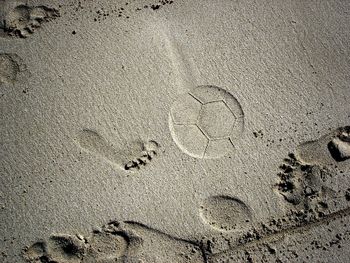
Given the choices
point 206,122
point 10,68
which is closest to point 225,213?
point 206,122

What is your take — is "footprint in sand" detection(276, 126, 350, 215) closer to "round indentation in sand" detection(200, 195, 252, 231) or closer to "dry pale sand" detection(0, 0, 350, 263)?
"dry pale sand" detection(0, 0, 350, 263)

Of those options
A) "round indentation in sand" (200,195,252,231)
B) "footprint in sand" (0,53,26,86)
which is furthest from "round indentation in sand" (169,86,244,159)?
"footprint in sand" (0,53,26,86)

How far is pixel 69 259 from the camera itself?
2.51 m

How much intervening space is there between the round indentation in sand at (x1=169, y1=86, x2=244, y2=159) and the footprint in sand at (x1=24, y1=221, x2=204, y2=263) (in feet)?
2.12

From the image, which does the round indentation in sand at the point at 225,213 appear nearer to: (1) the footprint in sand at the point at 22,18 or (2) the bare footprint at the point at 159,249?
(2) the bare footprint at the point at 159,249

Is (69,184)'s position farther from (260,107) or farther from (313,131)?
(313,131)

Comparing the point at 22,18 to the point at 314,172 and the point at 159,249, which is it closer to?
the point at 159,249

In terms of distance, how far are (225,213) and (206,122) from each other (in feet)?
2.18

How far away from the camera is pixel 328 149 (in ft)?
8.61

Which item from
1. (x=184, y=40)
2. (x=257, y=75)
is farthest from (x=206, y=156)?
(x=184, y=40)

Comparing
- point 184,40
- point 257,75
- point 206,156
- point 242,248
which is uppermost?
point 184,40

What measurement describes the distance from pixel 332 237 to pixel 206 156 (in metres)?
1.03

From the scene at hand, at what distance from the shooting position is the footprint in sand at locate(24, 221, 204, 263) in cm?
251

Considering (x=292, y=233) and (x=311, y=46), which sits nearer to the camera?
(x=292, y=233)
